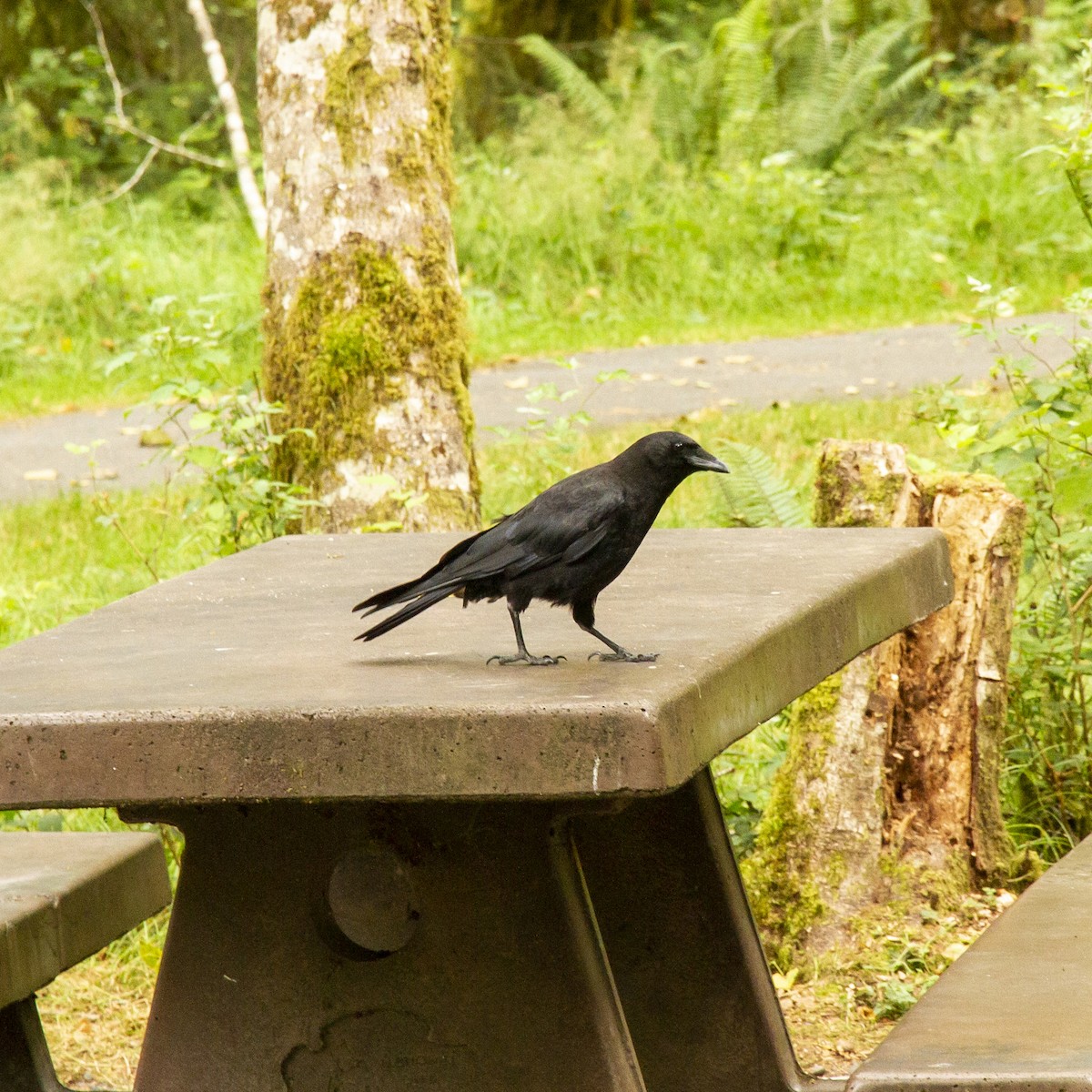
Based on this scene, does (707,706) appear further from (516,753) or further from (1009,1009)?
(1009,1009)

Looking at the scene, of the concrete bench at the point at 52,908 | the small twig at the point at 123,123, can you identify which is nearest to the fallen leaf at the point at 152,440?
the small twig at the point at 123,123

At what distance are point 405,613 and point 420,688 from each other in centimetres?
21

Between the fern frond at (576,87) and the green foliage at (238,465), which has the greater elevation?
the fern frond at (576,87)

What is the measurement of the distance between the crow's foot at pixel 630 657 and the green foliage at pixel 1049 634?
2.03m

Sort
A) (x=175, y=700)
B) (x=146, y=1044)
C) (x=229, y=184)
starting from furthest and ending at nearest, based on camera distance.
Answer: (x=229, y=184)
(x=146, y=1044)
(x=175, y=700)

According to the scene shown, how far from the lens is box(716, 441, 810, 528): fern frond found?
15.0 feet

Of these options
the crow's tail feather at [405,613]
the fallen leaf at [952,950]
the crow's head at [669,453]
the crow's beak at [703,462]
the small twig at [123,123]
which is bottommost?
the fallen leaf at [952,950]

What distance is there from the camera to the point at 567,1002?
83.0 inches

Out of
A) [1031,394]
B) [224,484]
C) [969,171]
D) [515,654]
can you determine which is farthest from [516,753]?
[969,171]

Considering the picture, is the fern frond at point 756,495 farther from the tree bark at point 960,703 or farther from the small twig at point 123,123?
the small twig at point 123,123

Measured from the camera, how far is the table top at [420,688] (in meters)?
1.66

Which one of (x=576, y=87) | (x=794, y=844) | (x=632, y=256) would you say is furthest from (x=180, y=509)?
(x=576, y=87)

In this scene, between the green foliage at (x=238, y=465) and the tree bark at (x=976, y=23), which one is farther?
the tree bark at (x=976, y=23)

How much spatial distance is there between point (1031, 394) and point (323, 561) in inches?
70.7
